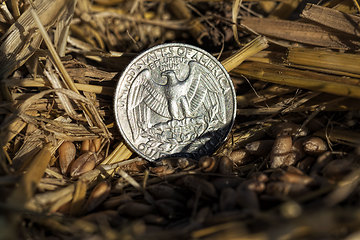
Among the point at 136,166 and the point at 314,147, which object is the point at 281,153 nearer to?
the point at 314,147

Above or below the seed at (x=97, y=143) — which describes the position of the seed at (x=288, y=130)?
below

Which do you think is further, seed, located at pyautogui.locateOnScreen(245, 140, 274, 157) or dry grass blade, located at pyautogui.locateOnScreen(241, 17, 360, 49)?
dry grass blade, located at pyautogui.locateOnScreen(241, 17, 360, 49)

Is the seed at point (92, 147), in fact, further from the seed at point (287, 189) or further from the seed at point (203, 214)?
the seed at point (287, 189)

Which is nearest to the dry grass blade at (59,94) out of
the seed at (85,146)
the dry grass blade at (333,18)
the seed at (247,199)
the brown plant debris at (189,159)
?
the brown plant debris at (189,159)

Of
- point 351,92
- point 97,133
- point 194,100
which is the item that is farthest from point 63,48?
point 351,92

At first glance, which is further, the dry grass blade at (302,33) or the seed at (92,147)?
the dry grass blade at (302,33)

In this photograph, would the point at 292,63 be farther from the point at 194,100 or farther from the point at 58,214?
the point at 58,214

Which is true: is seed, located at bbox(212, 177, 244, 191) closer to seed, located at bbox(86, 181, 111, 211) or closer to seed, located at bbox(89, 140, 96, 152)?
seed, located at bbox(86, 181, 111, 211)

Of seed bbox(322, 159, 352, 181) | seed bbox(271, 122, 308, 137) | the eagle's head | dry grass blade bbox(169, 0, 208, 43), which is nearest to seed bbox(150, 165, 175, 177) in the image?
the eagle's head
